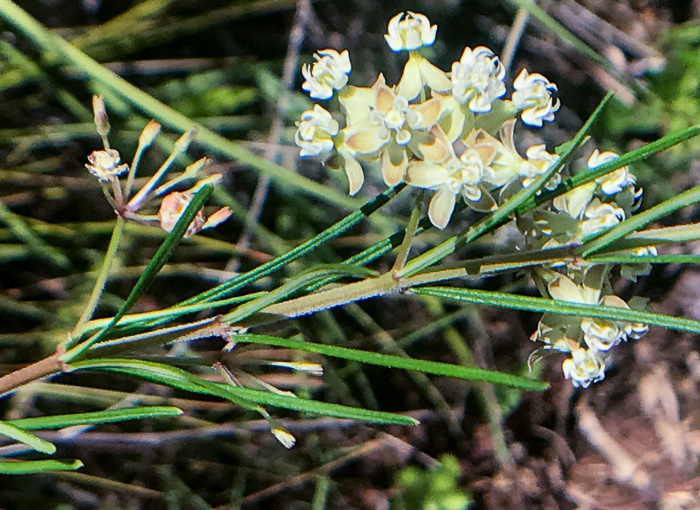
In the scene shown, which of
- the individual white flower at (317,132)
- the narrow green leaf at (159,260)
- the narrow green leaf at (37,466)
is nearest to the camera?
the narrow green leaf at (159,260)

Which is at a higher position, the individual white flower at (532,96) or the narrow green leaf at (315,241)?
the individual white flower at (532,96)

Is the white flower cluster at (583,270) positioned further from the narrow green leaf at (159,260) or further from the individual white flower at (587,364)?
the narrow green leaf at (159,260)

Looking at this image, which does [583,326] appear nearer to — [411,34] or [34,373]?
[411,34]

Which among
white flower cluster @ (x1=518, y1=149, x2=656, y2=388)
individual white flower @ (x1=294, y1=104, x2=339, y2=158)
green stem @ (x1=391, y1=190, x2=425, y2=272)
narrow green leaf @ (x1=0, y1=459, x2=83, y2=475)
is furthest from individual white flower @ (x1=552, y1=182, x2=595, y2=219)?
narrow green leaf @ (x1=0, y1=459, x2=83, y2=475)

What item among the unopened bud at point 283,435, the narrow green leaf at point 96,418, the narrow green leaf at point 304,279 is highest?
the narrow green leaf at point 304,279

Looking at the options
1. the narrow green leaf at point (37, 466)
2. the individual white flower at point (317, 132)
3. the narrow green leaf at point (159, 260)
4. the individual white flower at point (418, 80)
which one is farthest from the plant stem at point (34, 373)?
the individual white flower at point (418, 80)

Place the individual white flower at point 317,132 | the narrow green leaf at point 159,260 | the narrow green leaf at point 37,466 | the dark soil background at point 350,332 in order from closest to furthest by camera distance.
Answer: the narrow green leaf at point 159,260 → the narrow green leaf at point 37,466 → the individual white flower at point 317,132 → the dark soil background at point 350,332

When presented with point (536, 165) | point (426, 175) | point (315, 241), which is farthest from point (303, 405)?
point (536, 165)
